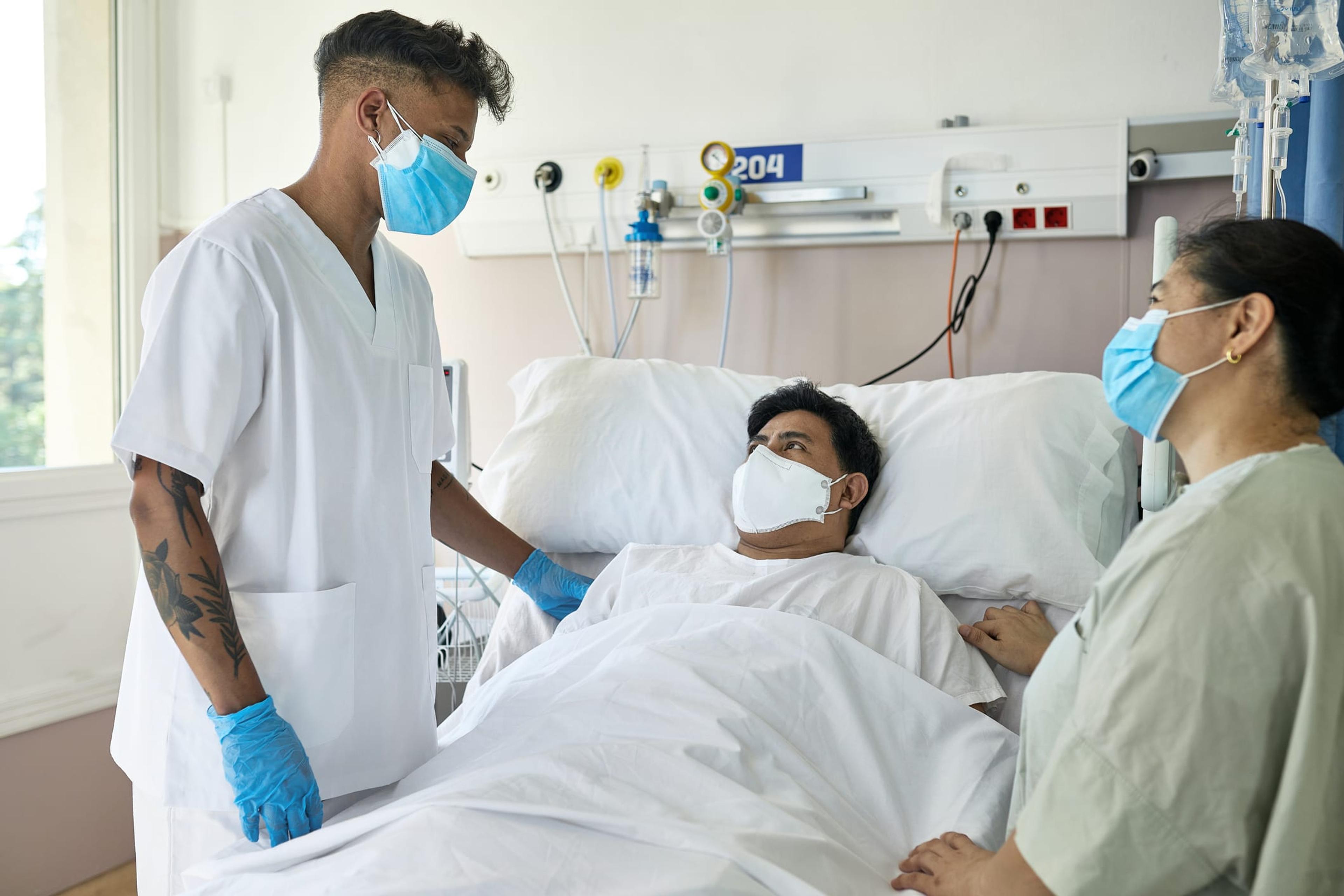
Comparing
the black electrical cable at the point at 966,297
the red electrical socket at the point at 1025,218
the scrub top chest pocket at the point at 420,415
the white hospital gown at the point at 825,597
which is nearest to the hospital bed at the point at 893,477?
Answer: the white hospital gown at the point at 825,597

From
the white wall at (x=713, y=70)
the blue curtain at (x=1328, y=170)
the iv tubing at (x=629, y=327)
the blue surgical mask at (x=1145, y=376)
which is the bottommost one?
the blue surgical mask at (x=1145, y=376)

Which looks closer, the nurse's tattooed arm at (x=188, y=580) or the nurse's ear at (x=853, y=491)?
the nurse's tattooed arm at (x=188, y=580)

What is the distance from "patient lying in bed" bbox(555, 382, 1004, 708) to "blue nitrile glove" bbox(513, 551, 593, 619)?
52 millimetres

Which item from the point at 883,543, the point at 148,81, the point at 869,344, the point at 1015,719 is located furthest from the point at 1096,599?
the point at 148,81

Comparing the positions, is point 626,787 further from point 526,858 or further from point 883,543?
point 883,543

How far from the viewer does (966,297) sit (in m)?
2.14

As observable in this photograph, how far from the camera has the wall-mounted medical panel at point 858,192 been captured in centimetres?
201

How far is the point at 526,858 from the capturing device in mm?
1010

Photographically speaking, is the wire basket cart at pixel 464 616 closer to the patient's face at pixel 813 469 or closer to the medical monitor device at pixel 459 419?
the medical monitor device at pixel 459 419

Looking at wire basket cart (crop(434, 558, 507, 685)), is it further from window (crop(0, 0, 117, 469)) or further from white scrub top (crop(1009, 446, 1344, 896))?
white scrub top (crop(1009, 446, 1344, 896))

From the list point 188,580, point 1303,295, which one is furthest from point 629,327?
point 1303,295

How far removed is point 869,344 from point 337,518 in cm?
133

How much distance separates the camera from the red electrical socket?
2.05 metres

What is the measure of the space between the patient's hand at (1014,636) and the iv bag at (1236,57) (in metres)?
0.81
